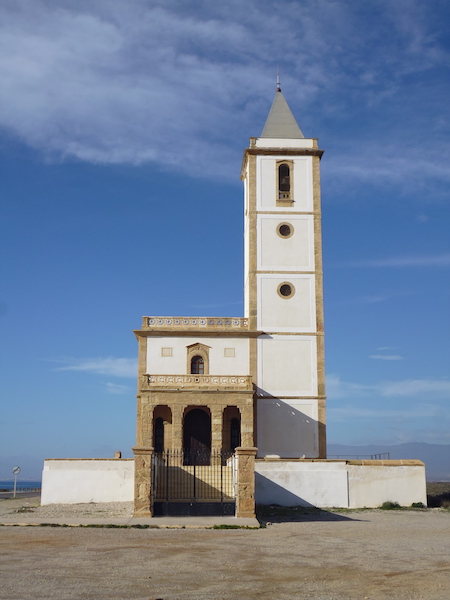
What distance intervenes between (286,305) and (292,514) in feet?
44.6

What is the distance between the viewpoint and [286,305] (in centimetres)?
3534

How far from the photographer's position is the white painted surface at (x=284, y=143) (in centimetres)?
3766

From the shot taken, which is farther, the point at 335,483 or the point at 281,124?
the point at 281,124

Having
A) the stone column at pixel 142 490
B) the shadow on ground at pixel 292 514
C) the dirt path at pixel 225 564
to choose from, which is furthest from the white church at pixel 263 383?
the dirt path at pixel 225 564

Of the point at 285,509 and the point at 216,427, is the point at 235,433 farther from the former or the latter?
the point at 285,509

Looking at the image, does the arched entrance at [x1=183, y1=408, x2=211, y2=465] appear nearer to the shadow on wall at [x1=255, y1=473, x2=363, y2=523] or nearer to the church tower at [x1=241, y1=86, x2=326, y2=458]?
the church tower at [x1=241, y1=86, x2=326, y2=458]

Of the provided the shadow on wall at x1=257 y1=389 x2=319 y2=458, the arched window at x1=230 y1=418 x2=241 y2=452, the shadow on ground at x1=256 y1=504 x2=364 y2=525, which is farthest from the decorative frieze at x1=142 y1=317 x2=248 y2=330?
the shadow on ground at x1=256 y1=504 x2=364 y2=525

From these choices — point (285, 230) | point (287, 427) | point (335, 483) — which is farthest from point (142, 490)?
point (285, 230)

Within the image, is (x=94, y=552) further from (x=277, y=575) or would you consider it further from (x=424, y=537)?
(x=424, y=537)

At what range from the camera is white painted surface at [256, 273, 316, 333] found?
3503 centimetres

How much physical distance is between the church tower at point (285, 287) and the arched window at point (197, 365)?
8.16ft

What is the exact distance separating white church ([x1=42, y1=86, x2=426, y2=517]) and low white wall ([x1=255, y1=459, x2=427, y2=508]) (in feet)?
0.13

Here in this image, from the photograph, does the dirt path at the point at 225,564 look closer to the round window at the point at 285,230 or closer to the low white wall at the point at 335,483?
the low white wall at the point at 335,483

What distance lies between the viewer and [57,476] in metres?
28.1
